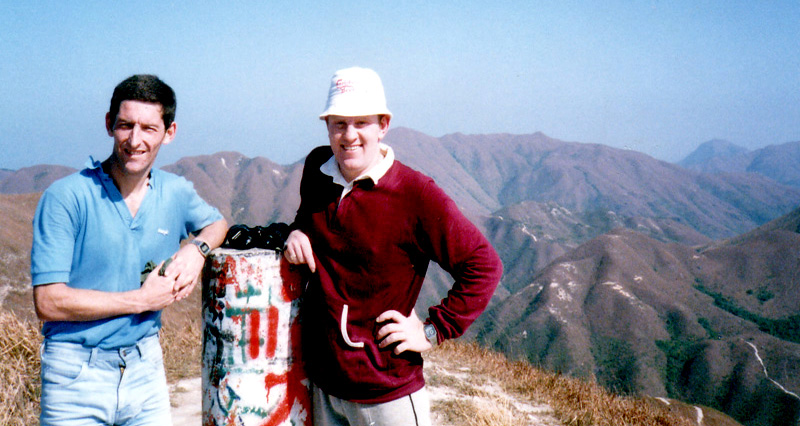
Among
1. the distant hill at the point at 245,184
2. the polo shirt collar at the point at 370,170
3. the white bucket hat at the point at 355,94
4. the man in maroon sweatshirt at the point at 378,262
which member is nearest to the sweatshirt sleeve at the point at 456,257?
the man in maroon sweatshirt at the point at 378,262

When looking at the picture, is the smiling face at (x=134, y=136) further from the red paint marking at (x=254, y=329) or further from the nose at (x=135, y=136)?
the red paint marking at (x=254, y=329)

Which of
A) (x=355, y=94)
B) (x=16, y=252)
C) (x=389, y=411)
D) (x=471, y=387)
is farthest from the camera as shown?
(x=16, y=252)

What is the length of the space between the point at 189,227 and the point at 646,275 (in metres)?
100

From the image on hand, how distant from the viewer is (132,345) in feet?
8.43

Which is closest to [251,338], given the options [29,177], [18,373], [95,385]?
[95,385]

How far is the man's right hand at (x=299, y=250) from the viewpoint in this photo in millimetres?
2701

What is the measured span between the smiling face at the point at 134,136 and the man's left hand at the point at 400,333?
134 cm

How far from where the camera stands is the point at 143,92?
2.50 metres

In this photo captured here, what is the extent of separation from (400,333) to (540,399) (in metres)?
5.45

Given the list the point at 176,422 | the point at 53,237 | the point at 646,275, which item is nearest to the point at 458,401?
the point at 176,422

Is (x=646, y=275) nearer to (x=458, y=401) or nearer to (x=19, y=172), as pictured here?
(x=458, y=401)

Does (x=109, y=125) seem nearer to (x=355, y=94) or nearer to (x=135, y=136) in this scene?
(x=135, y=136)

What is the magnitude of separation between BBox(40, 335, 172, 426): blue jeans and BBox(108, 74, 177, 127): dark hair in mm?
1088

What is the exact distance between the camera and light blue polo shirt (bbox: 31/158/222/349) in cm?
230
